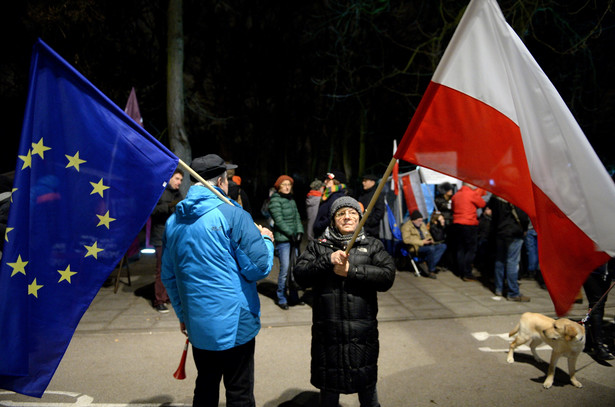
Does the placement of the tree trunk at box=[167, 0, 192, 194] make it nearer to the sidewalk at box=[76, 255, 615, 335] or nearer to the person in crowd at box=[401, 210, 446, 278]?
the sidewalk at box=[76, 255, 615, 335]

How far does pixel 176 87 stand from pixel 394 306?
239 inches

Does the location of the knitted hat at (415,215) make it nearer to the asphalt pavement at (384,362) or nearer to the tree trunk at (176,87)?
the asphalt pavement at (384,362)

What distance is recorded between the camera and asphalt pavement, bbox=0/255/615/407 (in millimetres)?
3705

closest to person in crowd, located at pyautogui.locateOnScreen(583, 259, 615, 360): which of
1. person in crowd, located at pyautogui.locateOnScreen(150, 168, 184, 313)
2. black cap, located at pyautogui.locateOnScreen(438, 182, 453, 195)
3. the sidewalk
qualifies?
the sidewalk

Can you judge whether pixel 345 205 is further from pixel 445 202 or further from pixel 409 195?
pixel 445 202

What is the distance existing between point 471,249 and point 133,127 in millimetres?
7269

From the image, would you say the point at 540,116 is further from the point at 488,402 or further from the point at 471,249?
the point at 471,249

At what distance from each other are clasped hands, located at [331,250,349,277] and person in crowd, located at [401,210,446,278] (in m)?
6.02

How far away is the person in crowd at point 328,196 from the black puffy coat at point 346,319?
10.2 feet

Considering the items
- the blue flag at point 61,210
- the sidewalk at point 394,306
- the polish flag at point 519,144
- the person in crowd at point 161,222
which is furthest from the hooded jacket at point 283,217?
the polish flag at point 519,144

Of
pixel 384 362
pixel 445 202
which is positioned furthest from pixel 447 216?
pixel 384 362

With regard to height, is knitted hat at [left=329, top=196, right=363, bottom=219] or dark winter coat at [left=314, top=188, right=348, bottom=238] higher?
knitted hat at [left=329, top=196, right=363, bottom=219]

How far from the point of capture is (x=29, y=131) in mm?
2168

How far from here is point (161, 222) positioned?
6.29 metres
